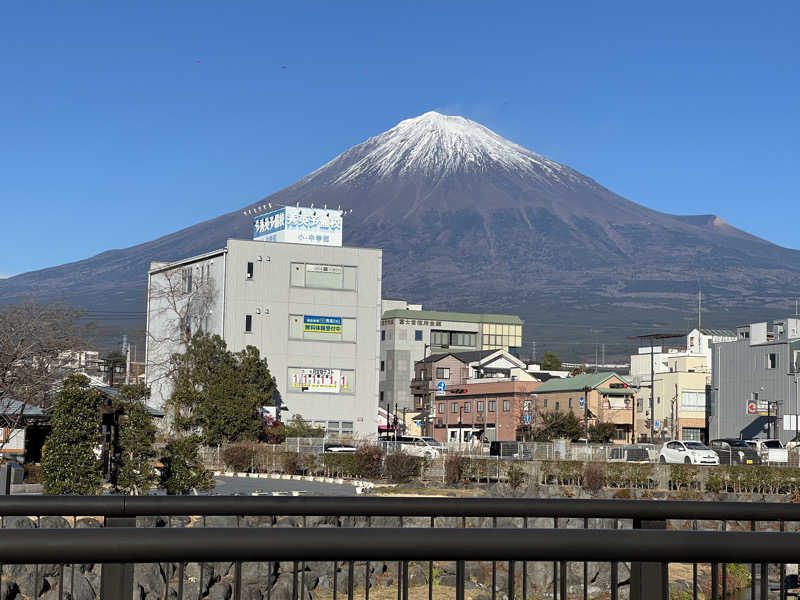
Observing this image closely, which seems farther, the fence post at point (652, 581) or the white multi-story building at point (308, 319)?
the white multi-story building at point (308, 319)

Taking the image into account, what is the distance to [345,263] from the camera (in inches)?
3846

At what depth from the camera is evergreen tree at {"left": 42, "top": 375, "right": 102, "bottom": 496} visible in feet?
91.6

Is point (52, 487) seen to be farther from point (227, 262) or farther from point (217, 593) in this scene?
point (227, 262)

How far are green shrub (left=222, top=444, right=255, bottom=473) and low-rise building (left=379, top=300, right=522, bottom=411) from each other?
247ft

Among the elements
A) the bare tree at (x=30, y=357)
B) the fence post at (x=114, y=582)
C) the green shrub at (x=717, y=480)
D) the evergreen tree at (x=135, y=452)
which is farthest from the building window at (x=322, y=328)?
the fence post at (x=114, y=582)

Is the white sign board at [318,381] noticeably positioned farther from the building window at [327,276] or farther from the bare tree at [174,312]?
the bare tree at [174,312]

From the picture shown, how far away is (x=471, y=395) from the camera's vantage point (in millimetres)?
111375

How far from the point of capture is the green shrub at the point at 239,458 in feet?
182

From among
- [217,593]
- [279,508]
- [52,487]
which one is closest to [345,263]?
[52,487]

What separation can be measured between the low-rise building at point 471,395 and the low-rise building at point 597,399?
2.05m

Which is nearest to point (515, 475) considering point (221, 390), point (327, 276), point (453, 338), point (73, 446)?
point (73, 446)

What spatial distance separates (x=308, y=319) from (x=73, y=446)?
68.5 m

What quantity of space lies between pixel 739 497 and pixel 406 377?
8976 cm

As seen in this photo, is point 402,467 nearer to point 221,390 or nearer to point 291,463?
point 291,463
